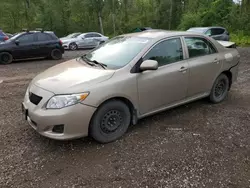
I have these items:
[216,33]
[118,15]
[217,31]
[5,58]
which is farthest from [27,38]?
[118,15]

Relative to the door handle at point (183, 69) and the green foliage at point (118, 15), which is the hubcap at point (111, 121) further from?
the green foliage at point (118, 15)

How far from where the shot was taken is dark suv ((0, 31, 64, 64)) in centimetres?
1064

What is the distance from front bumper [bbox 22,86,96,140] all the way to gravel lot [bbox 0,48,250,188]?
0.31 m

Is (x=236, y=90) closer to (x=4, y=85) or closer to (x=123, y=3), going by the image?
(x=4, y=85)

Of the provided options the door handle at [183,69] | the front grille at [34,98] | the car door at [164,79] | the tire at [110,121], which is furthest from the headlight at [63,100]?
the door handle at [183,69]

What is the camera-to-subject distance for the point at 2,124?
4.12m

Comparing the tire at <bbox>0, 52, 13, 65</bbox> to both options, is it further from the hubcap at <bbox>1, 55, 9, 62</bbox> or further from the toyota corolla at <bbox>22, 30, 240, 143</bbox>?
the toyota corolla at <bbox>22, 30, 240, 143</bbox>

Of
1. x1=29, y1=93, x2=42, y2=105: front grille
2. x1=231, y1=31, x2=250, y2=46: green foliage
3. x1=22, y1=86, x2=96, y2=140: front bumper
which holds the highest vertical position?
x1=29, y1=93, x2=42, y2=105: front grille

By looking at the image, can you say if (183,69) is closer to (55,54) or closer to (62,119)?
(62,119)

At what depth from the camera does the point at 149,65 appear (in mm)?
3467

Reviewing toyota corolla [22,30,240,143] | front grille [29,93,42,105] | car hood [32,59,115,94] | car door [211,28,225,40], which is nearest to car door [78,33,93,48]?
car door [211,28,225,40]

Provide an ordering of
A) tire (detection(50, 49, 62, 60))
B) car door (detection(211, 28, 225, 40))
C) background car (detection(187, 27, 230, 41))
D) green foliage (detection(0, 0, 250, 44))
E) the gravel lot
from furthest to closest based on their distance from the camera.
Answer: green foliage (detection(0, 0, 250, 44)) < car door (detection(211, 28, 225, 40)) < background car (detection(187, 27, 230, 41)) < tire (detection(50, 49, 62, 60)) < the gravel lot

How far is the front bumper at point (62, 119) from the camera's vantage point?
119 inches

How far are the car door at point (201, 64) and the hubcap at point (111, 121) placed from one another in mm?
1505
